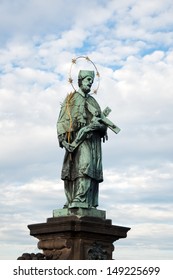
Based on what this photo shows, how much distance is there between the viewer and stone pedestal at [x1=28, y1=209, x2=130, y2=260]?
730 inches

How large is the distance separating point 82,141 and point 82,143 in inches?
2.2

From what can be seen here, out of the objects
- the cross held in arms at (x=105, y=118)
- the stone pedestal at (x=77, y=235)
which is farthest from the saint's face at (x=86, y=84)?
the stone pedestal at (x=77, y=235)

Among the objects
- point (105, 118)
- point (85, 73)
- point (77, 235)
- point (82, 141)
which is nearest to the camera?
point (77, 235)

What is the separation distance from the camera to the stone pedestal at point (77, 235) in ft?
60.8

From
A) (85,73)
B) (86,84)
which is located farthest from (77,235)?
(85,73)

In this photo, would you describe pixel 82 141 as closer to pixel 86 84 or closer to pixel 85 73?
pixel 86 84

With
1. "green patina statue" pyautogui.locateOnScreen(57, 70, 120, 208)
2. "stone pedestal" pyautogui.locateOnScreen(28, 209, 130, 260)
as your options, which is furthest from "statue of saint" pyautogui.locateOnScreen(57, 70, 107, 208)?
"stone pedestal" pyautogui.locateOnScreen(28, 209, 130, 260)

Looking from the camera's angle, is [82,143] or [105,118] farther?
[105,118]

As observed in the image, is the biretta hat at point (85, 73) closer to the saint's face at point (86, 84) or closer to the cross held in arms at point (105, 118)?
the saint's face at point (86, 84)

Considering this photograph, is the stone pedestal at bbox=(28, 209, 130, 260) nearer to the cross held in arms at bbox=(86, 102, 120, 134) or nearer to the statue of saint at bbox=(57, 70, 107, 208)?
the statue of saint at bbox=(57, 70, 107, 208)

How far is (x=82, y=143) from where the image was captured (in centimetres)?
1984

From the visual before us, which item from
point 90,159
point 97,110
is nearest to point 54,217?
point 90,159

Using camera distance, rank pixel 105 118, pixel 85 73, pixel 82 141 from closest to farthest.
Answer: pixel 82 141, pixel 105 118, pixel 85 73
